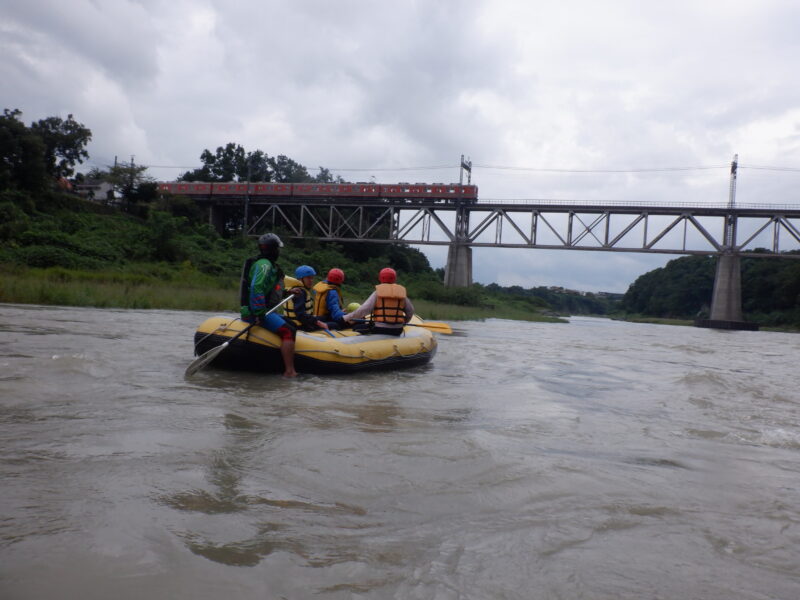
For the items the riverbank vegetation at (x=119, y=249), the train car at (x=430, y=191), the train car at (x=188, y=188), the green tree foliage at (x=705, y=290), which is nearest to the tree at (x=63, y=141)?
the riverbank vegetation at (x=119, y=249)

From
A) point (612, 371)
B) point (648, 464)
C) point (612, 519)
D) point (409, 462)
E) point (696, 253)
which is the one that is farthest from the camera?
point (696, 253)

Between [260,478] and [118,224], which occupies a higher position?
[118,224]

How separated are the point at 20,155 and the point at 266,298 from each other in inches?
1228

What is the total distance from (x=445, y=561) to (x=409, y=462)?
1.28 meters

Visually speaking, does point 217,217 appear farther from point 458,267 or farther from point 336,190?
point 458,267

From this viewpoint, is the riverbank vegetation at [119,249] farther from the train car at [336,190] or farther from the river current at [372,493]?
the river current at [372,493]

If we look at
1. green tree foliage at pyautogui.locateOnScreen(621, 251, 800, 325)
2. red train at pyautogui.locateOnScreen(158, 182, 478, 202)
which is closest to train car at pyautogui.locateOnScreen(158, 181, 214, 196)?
red train at pyautogui.locateOnScreen(158, 182, 478, 202)

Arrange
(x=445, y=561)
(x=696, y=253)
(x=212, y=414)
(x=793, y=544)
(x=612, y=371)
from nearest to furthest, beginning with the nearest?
(x=445, y=561) → (x=793, y=544) → (x=212, y=414) → (x=612, y=371) → (x=696, y=253)

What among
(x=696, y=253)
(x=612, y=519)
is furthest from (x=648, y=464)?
(x=696, y=253)

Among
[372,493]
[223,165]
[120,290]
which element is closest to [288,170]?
[223,165]

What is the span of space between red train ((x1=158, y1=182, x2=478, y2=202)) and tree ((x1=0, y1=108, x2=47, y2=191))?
47.6 ft

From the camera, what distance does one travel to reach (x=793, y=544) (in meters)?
2.54

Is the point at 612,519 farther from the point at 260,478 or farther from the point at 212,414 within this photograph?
the point at 212,414

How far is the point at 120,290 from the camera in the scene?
1797 centimetres
